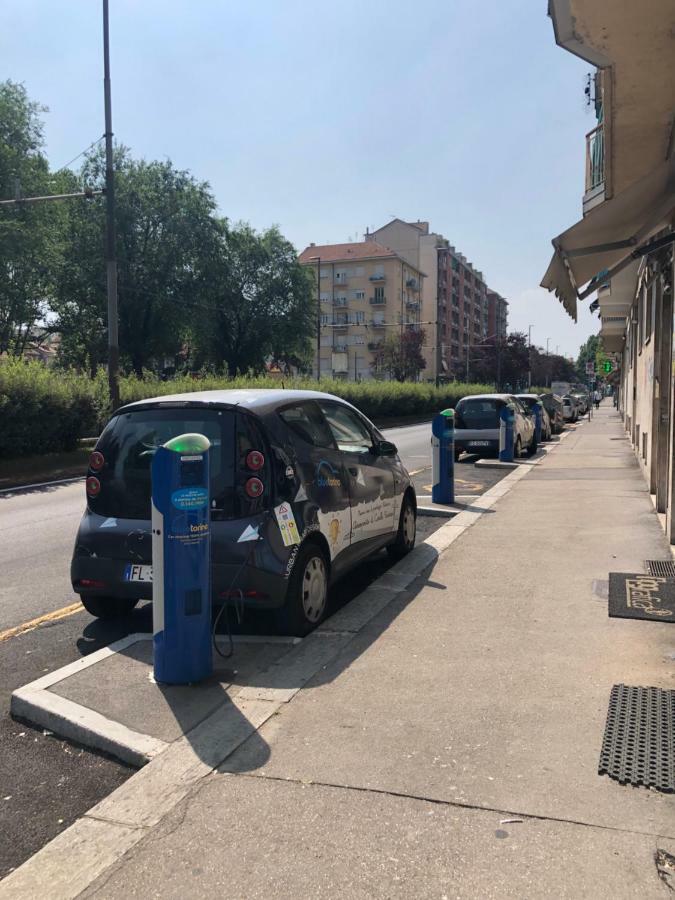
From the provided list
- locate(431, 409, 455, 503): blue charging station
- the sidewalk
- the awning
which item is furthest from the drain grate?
locate(431, 409, 455, 503): blue charging station

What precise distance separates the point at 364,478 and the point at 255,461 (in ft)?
5.33

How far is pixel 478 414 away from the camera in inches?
712

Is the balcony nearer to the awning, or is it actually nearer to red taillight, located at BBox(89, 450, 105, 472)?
the awning

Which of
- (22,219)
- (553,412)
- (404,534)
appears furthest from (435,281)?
(404,534)

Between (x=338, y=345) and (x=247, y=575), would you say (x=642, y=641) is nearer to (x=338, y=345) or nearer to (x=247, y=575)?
(x=247, y=575)

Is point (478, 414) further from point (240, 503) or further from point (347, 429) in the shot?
point (240, 503)

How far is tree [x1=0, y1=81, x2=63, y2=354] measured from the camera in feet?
118

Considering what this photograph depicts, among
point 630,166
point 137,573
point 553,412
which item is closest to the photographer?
point 137,573

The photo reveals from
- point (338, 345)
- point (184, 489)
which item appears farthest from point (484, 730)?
point (338, 345)

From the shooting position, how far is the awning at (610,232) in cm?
696

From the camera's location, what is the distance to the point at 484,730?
3.51m

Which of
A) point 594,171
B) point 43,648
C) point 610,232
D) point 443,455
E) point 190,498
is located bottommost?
point 43,648

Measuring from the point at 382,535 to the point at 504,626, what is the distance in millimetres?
1711

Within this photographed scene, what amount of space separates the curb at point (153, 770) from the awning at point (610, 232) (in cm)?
429
